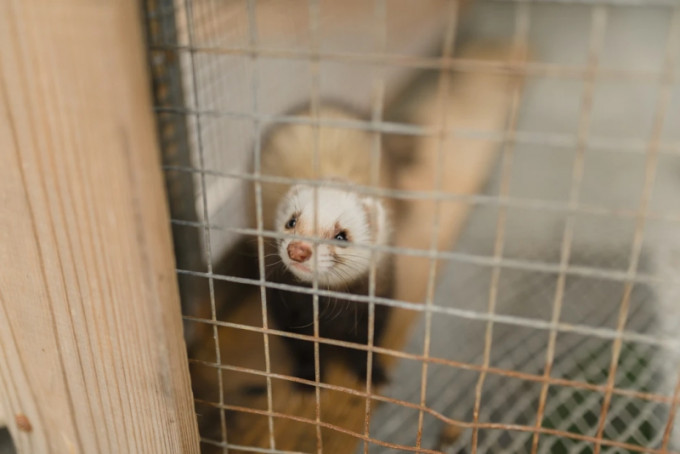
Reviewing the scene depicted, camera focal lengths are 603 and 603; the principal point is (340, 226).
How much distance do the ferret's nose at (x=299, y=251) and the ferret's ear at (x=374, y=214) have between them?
0.29 meters

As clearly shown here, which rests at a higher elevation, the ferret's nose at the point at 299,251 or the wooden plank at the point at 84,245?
the wooden plank at the point at 84,245

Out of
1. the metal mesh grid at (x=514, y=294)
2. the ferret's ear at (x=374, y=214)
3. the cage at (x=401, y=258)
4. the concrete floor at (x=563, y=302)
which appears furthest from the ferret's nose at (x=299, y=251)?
the concrete floor at (x=563, y=302)

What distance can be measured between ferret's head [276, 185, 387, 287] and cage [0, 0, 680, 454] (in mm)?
43

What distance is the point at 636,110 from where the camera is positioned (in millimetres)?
3191

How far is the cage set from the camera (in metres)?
0.61

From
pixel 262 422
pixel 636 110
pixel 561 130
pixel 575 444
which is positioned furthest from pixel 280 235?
pixel 636 110

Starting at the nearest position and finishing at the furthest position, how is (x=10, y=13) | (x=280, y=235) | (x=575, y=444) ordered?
(x=10, y=13) → (x=280, y=235) → (x=575, y=444)

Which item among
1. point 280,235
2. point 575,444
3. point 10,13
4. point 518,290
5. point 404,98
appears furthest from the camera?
point 404,98

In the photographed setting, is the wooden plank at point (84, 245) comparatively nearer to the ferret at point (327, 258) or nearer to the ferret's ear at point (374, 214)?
the ferret at point (327, 258)

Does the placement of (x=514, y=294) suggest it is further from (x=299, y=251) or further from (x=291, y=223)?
(x=299, y=251)

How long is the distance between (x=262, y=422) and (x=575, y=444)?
2.50 ft

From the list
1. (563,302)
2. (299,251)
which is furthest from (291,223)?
(563,302)

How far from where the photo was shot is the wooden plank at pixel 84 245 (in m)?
0.57

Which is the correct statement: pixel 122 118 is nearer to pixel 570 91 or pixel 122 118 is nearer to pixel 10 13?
pixel 10 13
